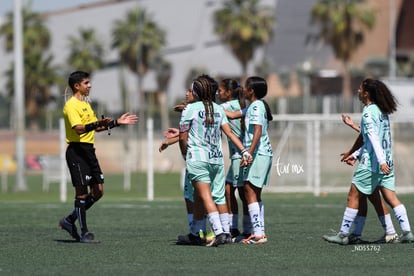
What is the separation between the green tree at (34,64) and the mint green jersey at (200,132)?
66962 mm

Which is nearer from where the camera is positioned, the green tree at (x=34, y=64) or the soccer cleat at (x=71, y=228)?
the soccer cleat at (x=71, y=228)

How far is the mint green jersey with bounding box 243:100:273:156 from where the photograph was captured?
45.8ft

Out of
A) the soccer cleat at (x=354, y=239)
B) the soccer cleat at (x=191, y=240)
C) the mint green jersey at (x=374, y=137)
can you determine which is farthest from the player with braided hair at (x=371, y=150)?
the soccer cleat at (x=191, y=240)

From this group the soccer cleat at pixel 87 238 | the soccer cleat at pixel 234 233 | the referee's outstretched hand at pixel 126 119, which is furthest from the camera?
the soccer cleat at pixel 234 233

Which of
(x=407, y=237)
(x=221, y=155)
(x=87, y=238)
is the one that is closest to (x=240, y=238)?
(x=221, y=155)

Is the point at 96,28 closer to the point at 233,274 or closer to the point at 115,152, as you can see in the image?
the point at 115,152

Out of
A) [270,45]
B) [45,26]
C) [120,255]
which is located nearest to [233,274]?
[120,255]

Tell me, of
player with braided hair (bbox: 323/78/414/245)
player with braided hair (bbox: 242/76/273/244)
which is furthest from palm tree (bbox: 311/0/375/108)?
player with braided hair (bbox: 323/78/414/245)

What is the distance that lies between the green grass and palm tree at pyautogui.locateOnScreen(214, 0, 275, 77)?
5772cm

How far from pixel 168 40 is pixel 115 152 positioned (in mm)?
28306

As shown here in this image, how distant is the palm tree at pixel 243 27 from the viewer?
76.6 meters

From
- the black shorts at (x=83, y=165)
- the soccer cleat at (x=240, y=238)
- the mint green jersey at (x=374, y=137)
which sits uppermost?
the mint green jersey at (x=374, y=137)

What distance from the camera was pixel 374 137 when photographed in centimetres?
1335

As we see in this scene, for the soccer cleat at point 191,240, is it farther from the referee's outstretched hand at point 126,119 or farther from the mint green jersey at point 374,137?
the mint green jersey at point 374,137
